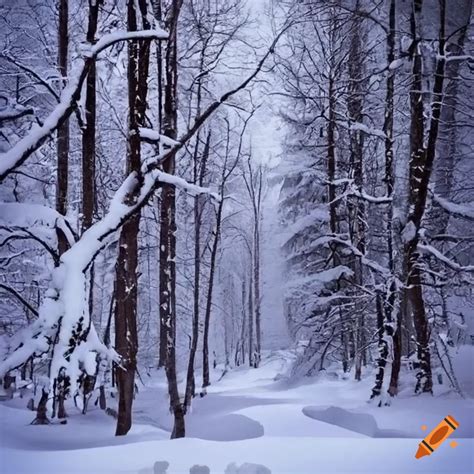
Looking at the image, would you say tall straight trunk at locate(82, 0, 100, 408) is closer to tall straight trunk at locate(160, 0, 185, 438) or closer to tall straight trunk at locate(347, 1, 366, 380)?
tall straight trunk at locate(160, 0, 185, 438)

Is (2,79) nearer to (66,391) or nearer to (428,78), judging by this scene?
(66,391)

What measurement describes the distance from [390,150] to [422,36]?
1.50 metres

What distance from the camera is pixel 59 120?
3260 millimetres

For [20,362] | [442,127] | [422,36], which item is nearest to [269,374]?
[442,127]

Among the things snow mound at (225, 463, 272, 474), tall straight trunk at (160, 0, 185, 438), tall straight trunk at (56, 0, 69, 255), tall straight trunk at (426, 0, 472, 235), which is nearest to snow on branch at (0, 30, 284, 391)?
snow mound at (225, 463, 272, 474)

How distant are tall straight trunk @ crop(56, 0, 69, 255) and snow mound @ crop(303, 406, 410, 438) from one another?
12.0ft

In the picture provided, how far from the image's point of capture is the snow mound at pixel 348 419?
4.48 m

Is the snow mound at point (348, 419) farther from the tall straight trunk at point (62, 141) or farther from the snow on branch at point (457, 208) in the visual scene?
the tall straight trunk at point (62, 141)

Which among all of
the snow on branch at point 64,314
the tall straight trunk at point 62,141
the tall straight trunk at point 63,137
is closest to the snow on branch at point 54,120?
the snow on branch at point 64,314

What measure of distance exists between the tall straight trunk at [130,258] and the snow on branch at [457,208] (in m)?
3.73

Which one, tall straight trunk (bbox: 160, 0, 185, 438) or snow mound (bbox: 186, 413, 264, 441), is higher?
tall straight trunk (bbox: 160, 0, 185, 438)

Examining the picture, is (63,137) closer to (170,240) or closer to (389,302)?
(170,240)

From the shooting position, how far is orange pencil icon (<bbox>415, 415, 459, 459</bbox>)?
8.74 feet

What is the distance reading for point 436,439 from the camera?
2945mm
